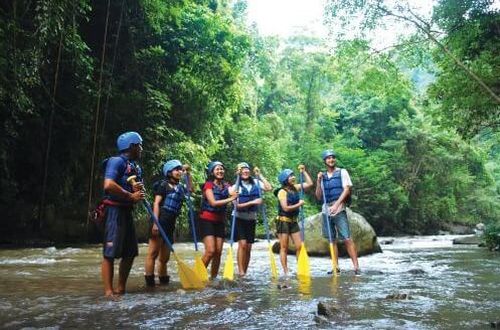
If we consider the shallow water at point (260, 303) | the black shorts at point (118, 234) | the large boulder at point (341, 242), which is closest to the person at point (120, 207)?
the black shorts at point (118, 234)

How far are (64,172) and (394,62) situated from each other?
9.92m

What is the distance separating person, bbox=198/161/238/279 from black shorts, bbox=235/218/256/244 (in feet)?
1.47

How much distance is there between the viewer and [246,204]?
264 inches

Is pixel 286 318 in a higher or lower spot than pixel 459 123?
lower

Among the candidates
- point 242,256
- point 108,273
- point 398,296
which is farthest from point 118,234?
point 398,296

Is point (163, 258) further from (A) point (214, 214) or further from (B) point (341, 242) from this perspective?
(B) point (341, 242)

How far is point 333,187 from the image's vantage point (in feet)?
23.9

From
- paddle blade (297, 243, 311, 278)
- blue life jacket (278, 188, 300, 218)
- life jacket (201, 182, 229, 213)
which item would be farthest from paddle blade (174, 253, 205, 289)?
blue life jacket (278, 188, 300, 218)

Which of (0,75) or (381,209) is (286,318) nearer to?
(0,75)

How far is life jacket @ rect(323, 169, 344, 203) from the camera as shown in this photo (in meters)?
7.26

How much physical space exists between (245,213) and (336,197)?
4.64 feet

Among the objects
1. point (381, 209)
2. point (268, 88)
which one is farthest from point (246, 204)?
point (268, 88)

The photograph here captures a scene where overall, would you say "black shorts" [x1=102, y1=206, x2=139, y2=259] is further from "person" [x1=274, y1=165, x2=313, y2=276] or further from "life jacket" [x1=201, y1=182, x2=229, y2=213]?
"person" [x1=274, y1=165, x2=313, y2=276]

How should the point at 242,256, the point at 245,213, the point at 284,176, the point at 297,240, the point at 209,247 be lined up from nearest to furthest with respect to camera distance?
1. the point at 209,247
2. the point at 242,256
3. the point at 245,213
4. the point at 297,240
5. the point at 284,176
